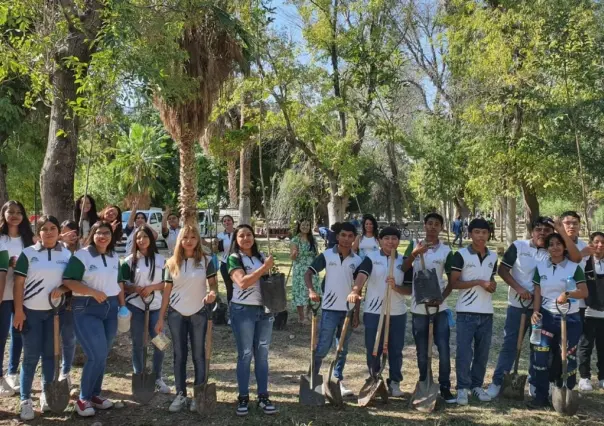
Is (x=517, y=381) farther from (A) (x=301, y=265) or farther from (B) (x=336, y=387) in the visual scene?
(A) (x=301, y=265)

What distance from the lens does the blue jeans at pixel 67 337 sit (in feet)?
16.4

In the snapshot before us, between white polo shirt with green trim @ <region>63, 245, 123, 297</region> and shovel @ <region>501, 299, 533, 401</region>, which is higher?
white polo shirt with green trim @ <region>63, 245, 123, 297</region>

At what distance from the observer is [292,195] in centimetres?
2644

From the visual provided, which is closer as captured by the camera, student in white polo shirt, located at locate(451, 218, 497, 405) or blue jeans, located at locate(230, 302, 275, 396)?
blue jeans, located at locate(230, 302, 275, 396)

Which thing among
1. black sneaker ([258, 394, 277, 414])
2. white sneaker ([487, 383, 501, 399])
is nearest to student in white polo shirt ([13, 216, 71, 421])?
black sneaker ([258, 394, 277, 414])

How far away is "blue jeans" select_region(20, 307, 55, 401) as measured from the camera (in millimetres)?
4730

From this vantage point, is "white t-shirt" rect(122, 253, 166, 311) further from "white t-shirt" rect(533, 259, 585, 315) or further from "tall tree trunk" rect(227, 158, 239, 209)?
"tall tree trunk" rect(227, 158, 239, 209)

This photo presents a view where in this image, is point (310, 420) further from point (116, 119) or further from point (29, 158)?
point (29, 158)

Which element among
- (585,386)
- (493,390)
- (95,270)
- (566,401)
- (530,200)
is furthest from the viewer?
(530,200)

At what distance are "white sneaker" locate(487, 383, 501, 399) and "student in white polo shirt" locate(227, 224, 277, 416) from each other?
7.43 ft

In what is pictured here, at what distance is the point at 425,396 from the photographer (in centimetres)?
520

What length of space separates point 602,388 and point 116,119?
6237 millimetres

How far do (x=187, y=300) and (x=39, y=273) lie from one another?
4.28 ft

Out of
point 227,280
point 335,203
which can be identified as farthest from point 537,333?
point 335,203
